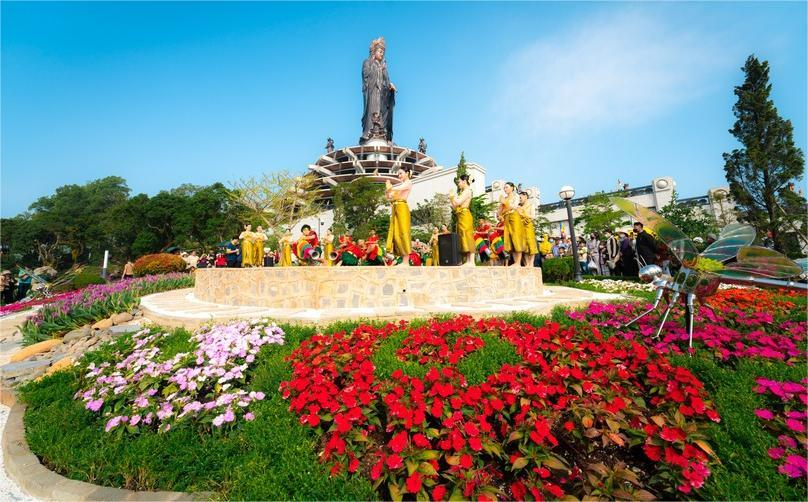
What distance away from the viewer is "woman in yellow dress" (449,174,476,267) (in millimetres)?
8297

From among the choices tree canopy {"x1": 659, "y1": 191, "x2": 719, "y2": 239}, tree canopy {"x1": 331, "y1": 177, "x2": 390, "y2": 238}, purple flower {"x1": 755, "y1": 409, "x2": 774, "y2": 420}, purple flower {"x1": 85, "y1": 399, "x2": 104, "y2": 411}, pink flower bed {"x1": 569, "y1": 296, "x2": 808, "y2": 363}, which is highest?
tree canopy {"x1": 331, "y1": 177, "x2": 390, "y2": 238}

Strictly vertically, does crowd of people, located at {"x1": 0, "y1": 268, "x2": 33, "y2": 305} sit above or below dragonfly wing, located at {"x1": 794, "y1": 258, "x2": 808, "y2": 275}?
below

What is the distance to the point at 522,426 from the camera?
95.8 inches

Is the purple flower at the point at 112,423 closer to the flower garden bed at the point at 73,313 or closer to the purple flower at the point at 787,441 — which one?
the purple flower at the point at 787,441

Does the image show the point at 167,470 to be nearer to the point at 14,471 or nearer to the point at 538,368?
the point at 14,471

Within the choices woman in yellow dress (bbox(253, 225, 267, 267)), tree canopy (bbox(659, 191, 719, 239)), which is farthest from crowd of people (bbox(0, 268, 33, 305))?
tree canopy (bbox(659, 191, 719, 239))

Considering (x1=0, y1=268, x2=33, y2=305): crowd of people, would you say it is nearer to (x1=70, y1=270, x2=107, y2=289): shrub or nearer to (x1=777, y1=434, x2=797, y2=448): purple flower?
(x1=70, y1=270, x2=107, y2=289): shrub

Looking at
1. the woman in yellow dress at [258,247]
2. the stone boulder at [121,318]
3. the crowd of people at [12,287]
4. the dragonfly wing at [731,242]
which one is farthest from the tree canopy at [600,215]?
the crowd of people at [12,287]

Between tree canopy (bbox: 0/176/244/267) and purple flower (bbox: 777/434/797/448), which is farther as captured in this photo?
tree canopy (bbox: 0/176/244/267)

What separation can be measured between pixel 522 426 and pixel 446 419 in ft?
1.74

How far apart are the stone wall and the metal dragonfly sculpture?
3.73 metres

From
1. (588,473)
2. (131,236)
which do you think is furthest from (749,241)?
(131,236)

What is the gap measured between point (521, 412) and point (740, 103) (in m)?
23.9

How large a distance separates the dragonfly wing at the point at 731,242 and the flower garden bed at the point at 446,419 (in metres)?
0.88
